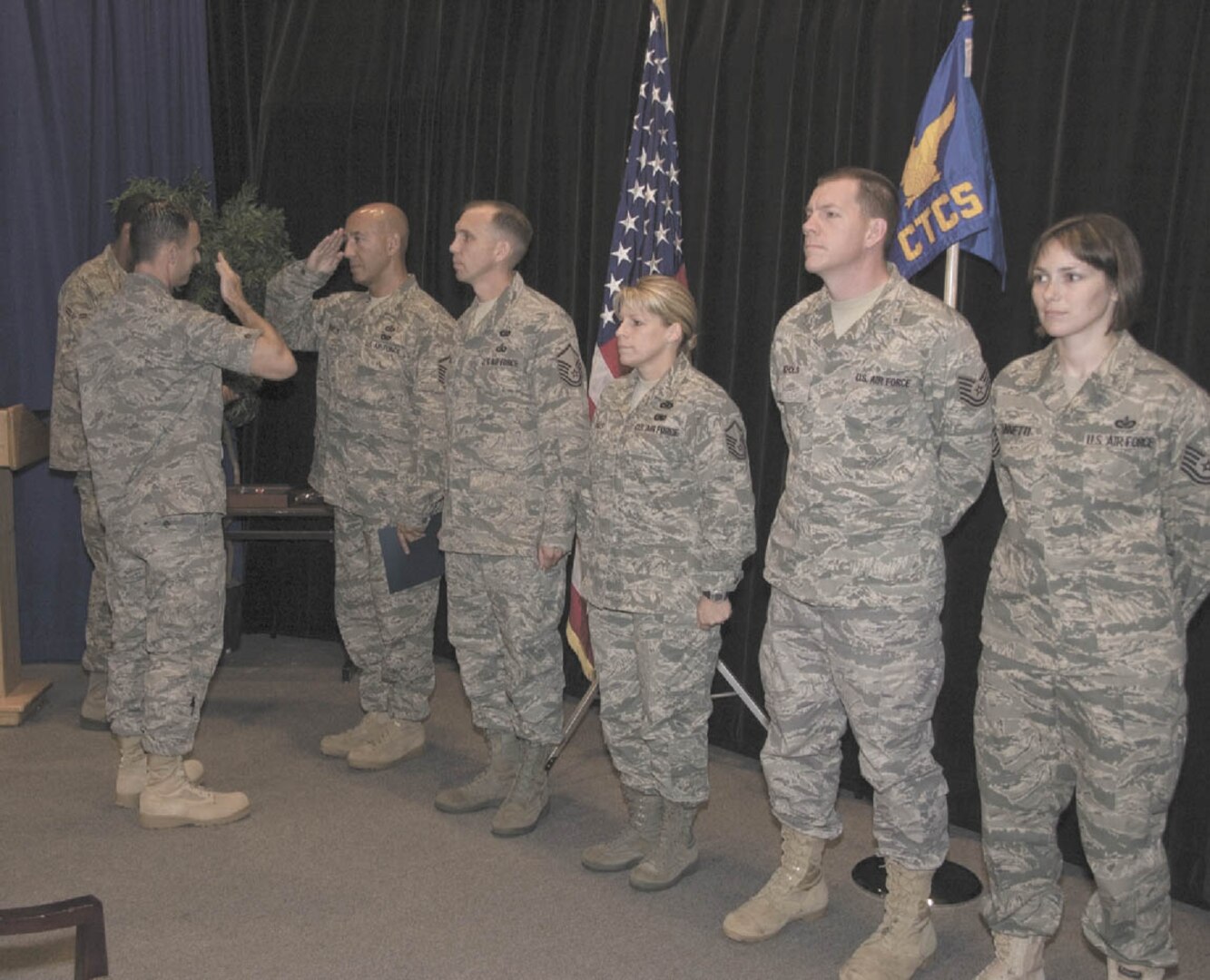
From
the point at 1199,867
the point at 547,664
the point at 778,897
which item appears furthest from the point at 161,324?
the point at 1199,867

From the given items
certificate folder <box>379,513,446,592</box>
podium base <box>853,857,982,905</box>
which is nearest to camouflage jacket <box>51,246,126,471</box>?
certificate folder <box>379,513,446,592</box>

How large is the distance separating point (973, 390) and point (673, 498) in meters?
0.80

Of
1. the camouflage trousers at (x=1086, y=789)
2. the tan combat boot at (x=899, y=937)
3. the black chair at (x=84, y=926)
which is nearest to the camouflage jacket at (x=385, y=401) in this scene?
the tan combat boot at (x=899, y=937)

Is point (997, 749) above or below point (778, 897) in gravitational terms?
above

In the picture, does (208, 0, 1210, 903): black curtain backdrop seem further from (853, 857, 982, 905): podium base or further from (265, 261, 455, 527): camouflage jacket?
(265, 261, 455, 527): camouflage jacket

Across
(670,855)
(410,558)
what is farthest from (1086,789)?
(410,558)

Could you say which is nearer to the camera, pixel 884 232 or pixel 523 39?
pixel 884 232

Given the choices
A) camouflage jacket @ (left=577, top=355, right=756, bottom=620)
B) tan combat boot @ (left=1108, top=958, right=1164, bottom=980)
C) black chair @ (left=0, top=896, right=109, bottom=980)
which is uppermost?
camouflage jacket @ (left=577, top=355, right=756, bottom=620)

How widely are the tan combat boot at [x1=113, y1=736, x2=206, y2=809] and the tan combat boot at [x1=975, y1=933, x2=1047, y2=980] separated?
2.37 meters

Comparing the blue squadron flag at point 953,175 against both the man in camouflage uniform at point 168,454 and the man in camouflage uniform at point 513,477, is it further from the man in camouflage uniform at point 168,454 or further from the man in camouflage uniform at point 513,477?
the man in camouflage uniform at point 168,454

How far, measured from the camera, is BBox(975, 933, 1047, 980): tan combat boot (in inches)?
111

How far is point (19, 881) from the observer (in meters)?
3.40

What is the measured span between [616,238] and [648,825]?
6.26 feet

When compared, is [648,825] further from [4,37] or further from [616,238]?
[4,37]
